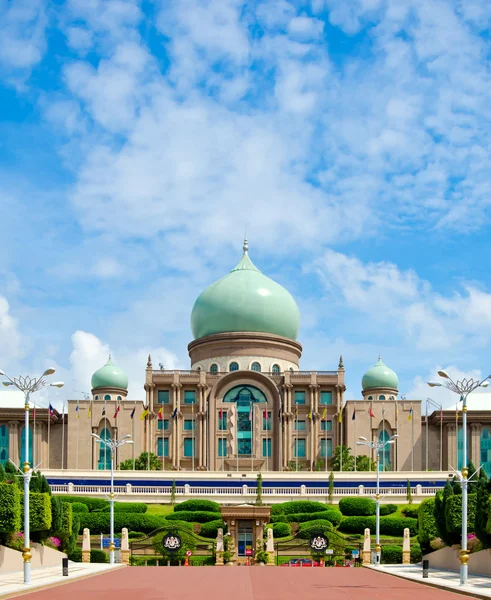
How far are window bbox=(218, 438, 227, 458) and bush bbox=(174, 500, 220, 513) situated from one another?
21.6 m

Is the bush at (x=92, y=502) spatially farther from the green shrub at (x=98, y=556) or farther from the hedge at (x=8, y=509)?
the hedge at (x=8, y=509)

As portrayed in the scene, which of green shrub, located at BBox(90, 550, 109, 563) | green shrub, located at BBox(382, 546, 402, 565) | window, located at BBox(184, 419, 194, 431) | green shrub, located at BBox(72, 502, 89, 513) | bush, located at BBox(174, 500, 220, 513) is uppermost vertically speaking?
window, located at BBox(184, 419, 194, 431)

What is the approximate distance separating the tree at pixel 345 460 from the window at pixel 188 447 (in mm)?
13367

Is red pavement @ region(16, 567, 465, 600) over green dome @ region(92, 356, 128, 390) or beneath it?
beneath

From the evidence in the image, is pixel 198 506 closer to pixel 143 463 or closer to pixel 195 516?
pixel 195 516

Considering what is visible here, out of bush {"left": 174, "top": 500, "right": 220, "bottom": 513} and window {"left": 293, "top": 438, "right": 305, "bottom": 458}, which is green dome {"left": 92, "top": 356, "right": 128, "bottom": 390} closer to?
window {"left": 293, "top": 438, "right": 305, "bottom": 458}

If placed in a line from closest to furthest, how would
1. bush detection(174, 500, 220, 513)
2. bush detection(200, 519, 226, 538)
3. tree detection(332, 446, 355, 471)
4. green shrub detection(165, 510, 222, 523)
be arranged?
1. bush detection(200, 519, 226, 538)
2. green shrub detection(165, 510, 222, 523)
3. bush detection(174, 500, 220, 513)
4. tree detection(332, 446, 355, 471)

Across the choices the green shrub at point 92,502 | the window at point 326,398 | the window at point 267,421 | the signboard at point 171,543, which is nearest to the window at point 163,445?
the window at point 267,421

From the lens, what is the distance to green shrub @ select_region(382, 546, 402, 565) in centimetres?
5291

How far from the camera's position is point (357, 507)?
65500mm

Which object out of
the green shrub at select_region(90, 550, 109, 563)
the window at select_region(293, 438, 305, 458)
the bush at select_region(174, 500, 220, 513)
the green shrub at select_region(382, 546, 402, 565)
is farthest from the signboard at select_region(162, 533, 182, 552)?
the window at select_region(293, 438, 305, 458)

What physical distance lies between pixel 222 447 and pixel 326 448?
9862 millimetres

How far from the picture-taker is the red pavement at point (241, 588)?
26250mm

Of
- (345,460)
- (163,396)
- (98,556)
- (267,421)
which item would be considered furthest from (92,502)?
(345,460)
